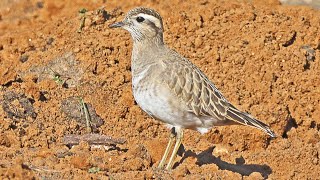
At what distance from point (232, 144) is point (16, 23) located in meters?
5.79

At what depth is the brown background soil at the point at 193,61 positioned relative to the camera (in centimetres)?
1008

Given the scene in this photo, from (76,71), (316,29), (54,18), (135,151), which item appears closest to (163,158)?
(135,151)

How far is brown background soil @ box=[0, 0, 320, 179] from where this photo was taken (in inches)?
397

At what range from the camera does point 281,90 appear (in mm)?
12852

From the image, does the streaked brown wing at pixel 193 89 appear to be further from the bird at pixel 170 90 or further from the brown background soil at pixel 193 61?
the brown background soil at pixel 193 61

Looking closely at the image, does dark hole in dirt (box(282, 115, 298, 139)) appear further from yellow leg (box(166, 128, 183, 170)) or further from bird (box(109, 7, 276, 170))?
yellow leg (box(166, 128, 183, 170))

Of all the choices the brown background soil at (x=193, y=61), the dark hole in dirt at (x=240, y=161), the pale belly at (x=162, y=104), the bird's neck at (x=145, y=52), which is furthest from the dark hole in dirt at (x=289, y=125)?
the bird's neck at (x=145, y=52)

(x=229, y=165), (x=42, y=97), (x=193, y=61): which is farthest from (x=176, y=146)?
(x=193, y=61)

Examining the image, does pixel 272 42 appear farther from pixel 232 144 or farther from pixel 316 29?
pixel 232 144

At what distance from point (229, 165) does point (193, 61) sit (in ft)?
8.37

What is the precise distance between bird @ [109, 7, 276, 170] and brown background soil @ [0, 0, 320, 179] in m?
0.49

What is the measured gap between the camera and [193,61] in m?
13.0

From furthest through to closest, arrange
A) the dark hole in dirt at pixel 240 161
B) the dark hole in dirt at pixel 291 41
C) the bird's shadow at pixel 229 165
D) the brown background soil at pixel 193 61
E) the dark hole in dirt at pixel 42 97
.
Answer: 1. the dark hole in dirt at pixel 291 41
2. the dark hole in dirt at pixel 42 97
3. the dark hole in dirt at pixel 240 161
4. the bird's shadow at pixel 229 165
5. the brown background soil at pixel 193 61

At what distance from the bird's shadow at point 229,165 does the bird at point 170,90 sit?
401 mm
